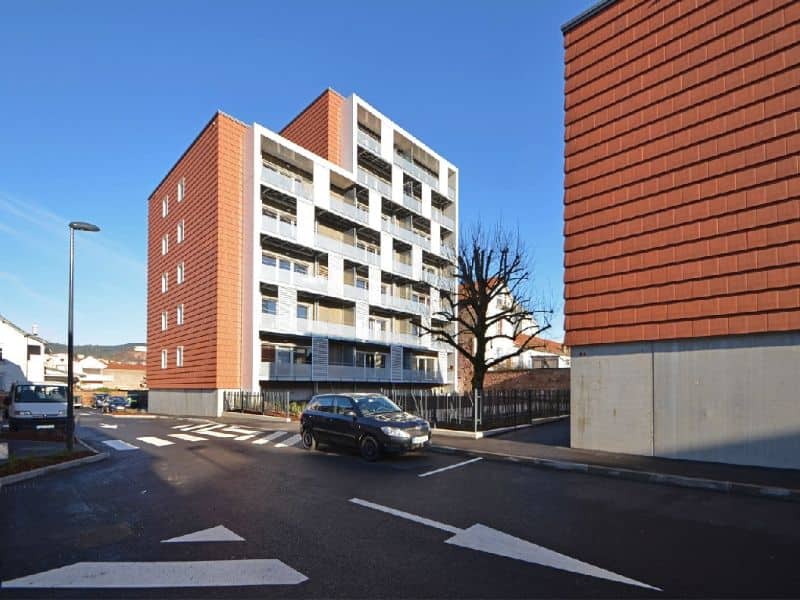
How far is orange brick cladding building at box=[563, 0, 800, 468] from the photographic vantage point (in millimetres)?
10008

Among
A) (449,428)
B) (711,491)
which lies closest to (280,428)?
(449,428)

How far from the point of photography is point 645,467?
10195mm

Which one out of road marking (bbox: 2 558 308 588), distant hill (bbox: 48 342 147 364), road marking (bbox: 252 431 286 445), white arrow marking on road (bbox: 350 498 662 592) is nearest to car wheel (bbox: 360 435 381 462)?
road marking (bbox: 252 431 286 445)

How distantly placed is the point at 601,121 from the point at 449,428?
9.89 metres

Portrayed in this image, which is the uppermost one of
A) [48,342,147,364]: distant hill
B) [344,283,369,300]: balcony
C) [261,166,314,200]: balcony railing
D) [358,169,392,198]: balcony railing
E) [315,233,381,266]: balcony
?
[358,169,392,198]: balcony railing

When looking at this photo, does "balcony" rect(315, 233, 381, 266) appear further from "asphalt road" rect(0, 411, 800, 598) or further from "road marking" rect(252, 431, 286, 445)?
"asphalt road" rect(0, 411, 800, 598)

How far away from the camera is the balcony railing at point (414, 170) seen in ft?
134

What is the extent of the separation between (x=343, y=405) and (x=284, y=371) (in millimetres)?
18392

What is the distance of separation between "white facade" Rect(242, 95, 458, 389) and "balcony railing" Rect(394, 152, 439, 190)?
11cm

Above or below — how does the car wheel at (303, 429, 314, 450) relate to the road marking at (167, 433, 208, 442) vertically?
above

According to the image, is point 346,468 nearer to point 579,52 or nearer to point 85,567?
point 85,567

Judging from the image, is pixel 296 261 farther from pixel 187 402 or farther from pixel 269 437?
pixel 269 437

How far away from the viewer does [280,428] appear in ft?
64.1

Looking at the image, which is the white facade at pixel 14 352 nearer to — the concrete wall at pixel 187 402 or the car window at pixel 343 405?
the concrete wall at pixel 187 402
